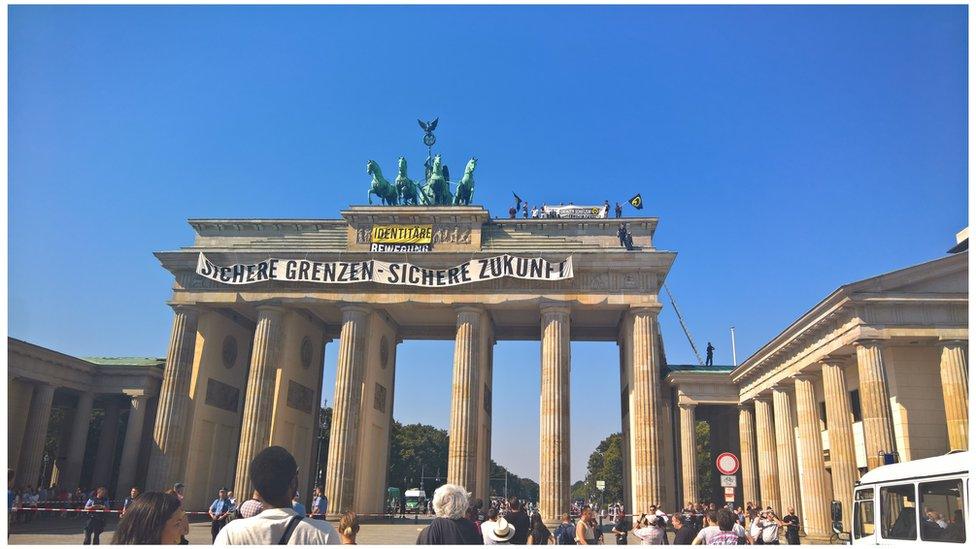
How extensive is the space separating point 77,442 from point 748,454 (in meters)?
42.9

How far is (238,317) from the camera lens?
4484 cm

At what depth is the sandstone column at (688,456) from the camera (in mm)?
39656

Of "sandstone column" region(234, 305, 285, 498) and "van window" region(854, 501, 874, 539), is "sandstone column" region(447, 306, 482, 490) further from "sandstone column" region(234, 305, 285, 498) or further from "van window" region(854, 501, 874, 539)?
"van window" region(854, 501, 874, 539)

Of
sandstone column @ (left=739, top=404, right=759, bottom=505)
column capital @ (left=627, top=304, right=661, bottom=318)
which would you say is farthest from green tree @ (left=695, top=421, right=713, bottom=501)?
column capital @ (left=627, top=304, right=661, bottom=318)

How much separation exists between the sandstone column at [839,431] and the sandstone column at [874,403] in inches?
78.4

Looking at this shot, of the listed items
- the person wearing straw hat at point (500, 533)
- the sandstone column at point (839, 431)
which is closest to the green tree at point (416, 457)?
the sandstone column at point (839, 431)

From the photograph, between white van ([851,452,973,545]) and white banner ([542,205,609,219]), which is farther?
white banner ([542,205,609,219])

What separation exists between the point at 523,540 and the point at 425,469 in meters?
106

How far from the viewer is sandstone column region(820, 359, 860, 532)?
91.5ft

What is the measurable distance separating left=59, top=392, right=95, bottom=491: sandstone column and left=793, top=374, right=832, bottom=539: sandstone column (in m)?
42.0

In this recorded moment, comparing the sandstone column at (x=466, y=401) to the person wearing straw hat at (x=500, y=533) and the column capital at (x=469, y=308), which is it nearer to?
the column capital at (x=469, y=308)

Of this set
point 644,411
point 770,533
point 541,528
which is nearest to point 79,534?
point 541,528

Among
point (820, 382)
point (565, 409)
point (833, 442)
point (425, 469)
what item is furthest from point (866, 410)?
point (425, 469)

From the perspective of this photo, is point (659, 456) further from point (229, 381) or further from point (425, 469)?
point (425, 469)
